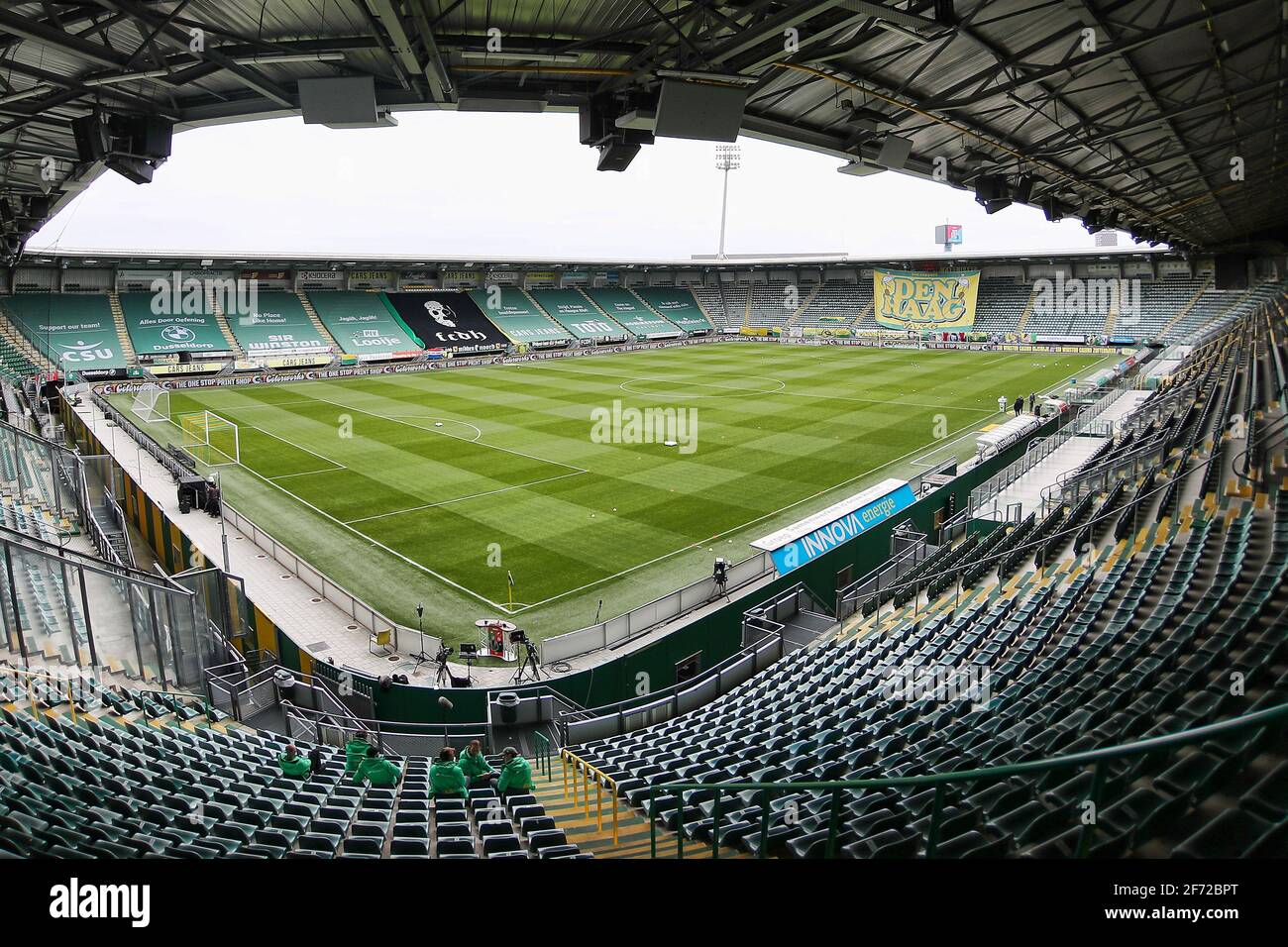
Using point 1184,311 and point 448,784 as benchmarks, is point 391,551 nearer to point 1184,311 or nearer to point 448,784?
point 448,784

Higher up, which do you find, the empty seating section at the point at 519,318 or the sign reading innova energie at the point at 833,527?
the empty seating section at the point at 519,318

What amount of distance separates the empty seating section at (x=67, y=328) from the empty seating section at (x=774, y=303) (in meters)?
58.7

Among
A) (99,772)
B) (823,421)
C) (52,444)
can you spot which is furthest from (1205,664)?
(823,421)

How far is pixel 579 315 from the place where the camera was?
2963 inches

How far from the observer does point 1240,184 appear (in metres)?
22.5

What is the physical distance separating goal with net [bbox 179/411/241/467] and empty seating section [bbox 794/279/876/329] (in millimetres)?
61344

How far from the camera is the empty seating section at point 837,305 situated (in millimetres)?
80938

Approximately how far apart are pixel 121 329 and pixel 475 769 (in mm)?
55020

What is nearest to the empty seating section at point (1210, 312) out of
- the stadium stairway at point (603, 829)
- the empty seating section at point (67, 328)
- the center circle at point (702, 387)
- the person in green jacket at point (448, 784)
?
the center circle at point (702, 387)

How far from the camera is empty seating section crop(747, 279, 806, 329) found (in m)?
84.6

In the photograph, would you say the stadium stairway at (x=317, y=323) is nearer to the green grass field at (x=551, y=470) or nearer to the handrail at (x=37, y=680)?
the green grass field at (x=551, y=470)

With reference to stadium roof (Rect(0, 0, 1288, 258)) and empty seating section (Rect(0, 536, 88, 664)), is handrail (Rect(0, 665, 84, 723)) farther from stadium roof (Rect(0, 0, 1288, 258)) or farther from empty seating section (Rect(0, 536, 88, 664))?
stadium roof (Rect(0, 0, 1288, 258))
